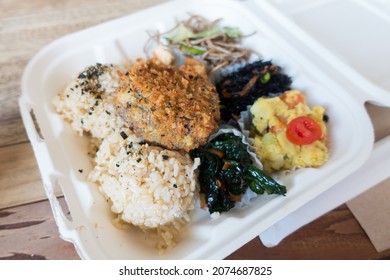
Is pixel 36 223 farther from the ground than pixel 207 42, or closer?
closer

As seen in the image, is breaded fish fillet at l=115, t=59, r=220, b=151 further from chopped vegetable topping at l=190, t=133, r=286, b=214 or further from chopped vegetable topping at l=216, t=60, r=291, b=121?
chopped vegetable topping at l=216, t=60, r=291, b=121

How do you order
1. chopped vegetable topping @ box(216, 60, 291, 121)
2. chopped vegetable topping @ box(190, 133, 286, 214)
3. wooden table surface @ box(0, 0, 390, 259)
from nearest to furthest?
chopped vegetable topping @ box(190, 133, 286, 214), wooden table surface @ box(0, 0, 390, 259), chopped vegetable topping @ box(216, 60, 291, 121)

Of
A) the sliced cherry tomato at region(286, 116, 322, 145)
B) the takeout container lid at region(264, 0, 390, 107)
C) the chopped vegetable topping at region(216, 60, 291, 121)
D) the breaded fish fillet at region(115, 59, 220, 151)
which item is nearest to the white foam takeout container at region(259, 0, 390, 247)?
the takeout container lid at region(264, 0, 390, 107)

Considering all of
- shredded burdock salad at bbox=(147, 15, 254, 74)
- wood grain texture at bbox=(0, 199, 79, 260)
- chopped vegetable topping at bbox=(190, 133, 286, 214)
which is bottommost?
wood grain texture at bbox=(0, 199, 79, 260)

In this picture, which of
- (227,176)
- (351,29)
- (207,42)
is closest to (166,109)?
(227,176)

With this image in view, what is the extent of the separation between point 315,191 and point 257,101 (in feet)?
1.89

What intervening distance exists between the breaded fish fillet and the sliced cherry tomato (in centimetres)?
38

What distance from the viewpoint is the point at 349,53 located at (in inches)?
87.5

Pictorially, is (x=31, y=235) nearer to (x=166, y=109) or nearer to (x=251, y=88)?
(x=166, y=109)

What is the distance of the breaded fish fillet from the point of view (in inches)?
61.3

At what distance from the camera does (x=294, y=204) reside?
1454 millimetres

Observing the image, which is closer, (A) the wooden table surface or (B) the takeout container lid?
(A) the wooden table surface

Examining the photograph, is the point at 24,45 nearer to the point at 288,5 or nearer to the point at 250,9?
the point at 250,9

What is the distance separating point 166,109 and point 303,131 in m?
0.67
